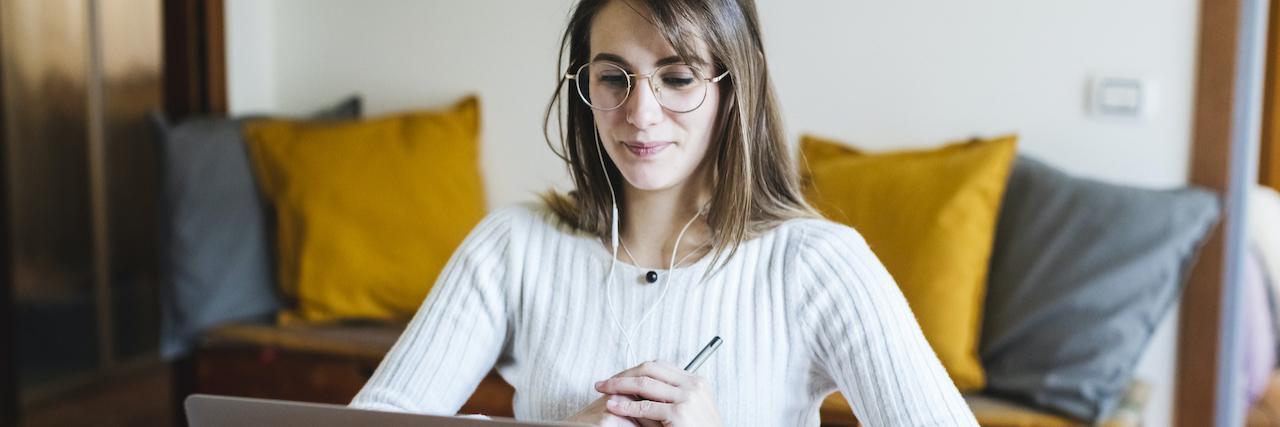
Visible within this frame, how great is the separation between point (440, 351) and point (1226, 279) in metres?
0.88

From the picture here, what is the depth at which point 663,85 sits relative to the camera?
71 cm

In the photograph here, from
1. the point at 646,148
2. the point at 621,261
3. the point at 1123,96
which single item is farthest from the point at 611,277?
the point at 1123,96

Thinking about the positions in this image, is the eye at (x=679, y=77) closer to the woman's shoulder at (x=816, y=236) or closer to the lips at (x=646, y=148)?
the lips at (x=646, y=148)

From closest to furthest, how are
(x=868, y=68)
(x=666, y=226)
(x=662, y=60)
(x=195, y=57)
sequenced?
(x=662, y=60), (x=666, y=226), (x=868, y=68), (x=195, y=57)

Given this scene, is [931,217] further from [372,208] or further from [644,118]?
[372,208]

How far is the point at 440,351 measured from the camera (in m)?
0.81

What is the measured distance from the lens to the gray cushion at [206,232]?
1.20 metres

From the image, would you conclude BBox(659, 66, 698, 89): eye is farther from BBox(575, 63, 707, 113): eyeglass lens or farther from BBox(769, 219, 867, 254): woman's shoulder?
BBox(769, 219, 867, 254): woman's shoulder

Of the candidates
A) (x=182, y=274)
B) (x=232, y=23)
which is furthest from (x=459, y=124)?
(x=182, y=274)

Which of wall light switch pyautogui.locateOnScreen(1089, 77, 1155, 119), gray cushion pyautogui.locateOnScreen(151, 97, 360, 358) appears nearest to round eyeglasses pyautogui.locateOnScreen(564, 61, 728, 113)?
wall light switch pyautogui.locateOnScreen(1089, 77, 1155, 119)

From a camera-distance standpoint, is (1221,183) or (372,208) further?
(372,208)

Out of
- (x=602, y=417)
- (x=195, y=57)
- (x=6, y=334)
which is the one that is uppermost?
(x=195, y=57)

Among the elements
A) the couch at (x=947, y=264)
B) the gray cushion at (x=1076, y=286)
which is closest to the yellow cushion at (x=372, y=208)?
the couch at (x=947, y=264)

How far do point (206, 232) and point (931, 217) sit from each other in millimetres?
1106
